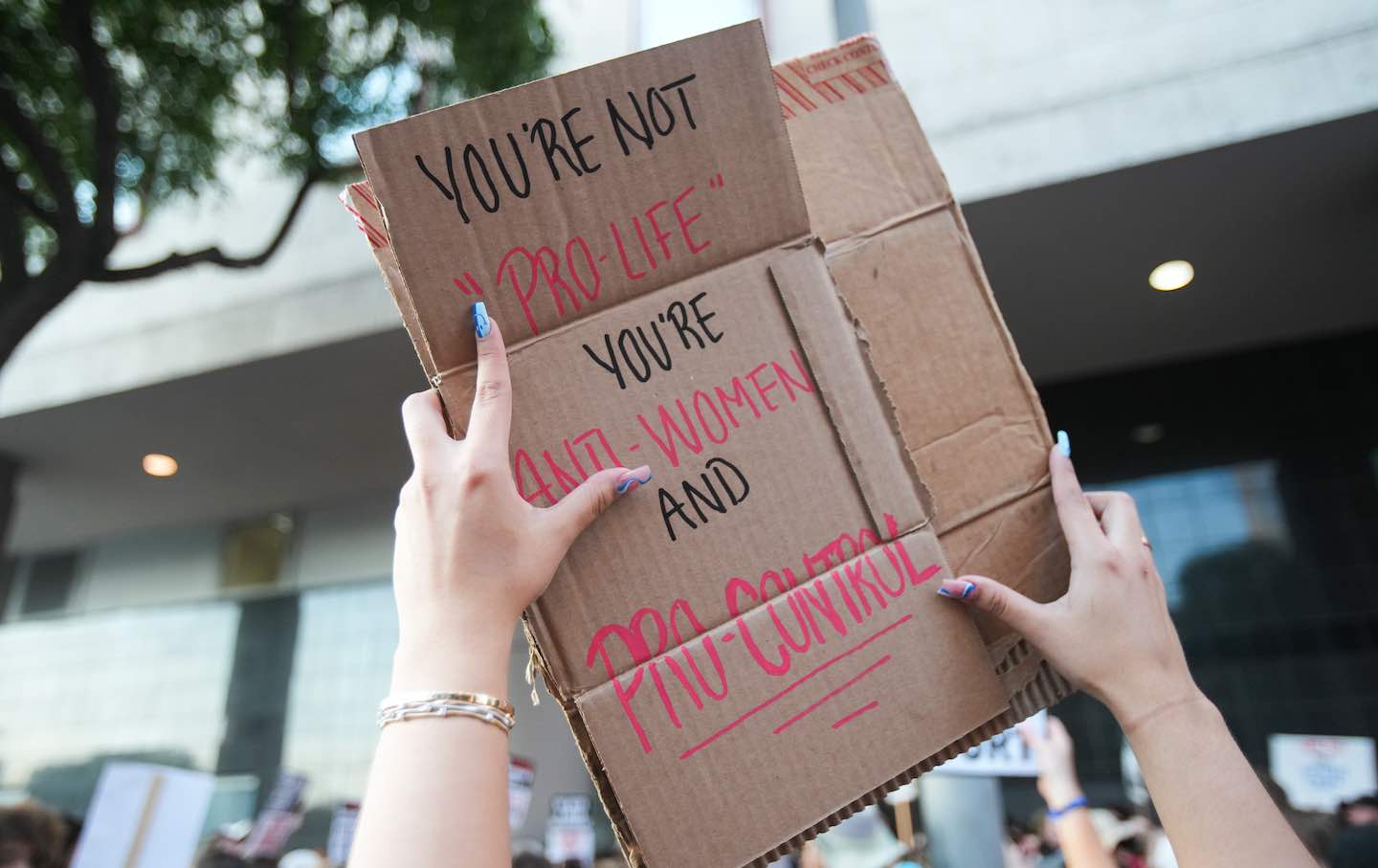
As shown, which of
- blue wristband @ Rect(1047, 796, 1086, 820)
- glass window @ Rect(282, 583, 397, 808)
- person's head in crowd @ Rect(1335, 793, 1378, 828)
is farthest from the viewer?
glass window @ Rect(282, 583, 397, 808)

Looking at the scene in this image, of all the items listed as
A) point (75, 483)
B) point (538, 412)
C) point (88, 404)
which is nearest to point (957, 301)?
point (538, 412)

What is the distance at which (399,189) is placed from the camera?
2.95 feet

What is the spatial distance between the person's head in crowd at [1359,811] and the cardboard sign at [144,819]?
4552 millimetres

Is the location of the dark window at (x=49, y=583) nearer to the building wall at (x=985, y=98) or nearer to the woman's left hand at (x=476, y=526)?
the building wall at (x=985, y=98)

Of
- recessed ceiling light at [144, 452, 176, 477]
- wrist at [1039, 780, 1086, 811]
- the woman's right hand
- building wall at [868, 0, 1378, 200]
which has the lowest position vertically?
wrist at [1039, 780, 1086, 811]

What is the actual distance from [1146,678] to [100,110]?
404 cm

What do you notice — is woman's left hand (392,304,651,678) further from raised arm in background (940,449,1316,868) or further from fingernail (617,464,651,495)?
raised arm in background (940,449,1316,868)

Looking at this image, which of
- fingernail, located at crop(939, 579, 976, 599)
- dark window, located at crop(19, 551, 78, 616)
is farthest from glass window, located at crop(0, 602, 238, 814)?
fingernail, located at crop(939, 579, 976, 599)

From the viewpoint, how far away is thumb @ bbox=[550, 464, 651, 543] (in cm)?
88

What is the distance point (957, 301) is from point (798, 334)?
26 centimetres

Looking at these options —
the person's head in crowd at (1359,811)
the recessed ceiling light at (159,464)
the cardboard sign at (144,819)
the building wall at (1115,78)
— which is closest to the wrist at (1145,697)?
the cardboard sign at (144,819)

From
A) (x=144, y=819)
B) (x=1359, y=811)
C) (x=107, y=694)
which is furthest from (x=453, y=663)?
(x=107, y=694)

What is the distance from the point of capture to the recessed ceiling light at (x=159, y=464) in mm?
6133

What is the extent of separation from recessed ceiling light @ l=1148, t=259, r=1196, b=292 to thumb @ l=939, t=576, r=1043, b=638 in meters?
4.16
